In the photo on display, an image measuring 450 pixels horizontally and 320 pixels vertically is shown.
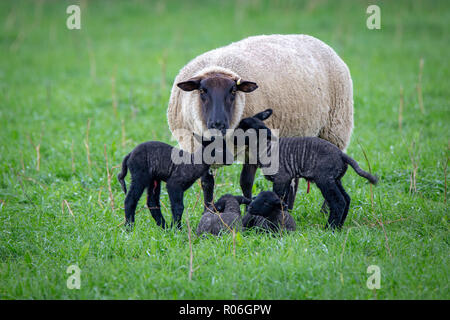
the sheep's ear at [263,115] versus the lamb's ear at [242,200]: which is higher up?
the sheep's ear at [263,115]

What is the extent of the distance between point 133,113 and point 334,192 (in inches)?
206

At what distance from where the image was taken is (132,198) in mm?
5258

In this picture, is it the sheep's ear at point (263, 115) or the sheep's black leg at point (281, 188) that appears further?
the sheep's ear at point (263, 115)

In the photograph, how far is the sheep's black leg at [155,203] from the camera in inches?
214

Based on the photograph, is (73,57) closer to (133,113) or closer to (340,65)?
(133,113)

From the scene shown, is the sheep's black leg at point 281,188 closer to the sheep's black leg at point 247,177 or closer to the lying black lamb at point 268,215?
the lying black lamb at point 268,215

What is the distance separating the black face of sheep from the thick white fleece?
123 millimetres

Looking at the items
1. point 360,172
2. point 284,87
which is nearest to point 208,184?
point 284,87

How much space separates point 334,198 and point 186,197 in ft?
6.73

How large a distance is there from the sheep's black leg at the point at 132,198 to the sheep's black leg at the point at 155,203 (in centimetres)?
20

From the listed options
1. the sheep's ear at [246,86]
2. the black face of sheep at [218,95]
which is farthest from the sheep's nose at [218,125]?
the sheep's ear at [246,86]

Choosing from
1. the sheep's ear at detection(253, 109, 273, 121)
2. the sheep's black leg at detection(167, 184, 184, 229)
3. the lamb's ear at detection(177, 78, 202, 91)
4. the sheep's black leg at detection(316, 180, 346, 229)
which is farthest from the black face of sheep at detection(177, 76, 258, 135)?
the sheep's black leg at detection(316, 180, 346, 229)

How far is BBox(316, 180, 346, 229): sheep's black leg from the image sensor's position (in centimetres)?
514
